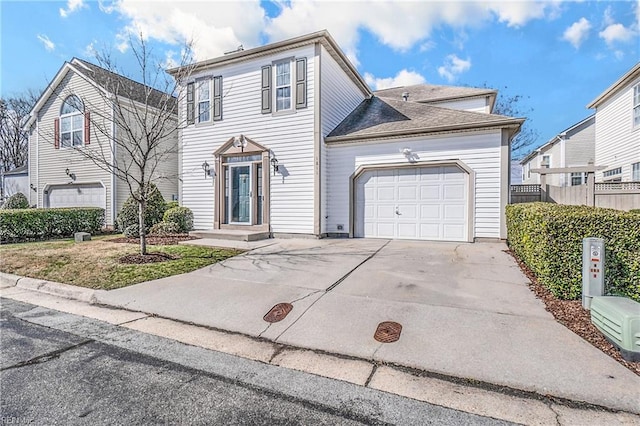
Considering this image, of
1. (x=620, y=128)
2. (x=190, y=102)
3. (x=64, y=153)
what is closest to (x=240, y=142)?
(x=190, y=102)

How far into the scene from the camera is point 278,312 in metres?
4.48

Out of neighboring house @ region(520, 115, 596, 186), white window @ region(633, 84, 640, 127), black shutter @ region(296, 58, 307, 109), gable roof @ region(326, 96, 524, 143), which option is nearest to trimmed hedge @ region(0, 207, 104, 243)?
black shutter @ region(296, 58, 307, 109)

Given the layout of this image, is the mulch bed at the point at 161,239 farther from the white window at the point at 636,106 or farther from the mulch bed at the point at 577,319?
the white window at the point at 636,106

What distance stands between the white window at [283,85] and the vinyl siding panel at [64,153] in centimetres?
881

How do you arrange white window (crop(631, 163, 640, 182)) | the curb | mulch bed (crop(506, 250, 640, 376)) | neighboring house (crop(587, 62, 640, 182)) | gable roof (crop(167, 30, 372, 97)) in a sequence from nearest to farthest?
mulch bed (crop(506, 250, 640, 376)), the curb, gable roof (crop(167, 30, 372, 97)), white window (crop(631, 163, 640, 182)), neighboring house (crop(587, 62, 640, 182))

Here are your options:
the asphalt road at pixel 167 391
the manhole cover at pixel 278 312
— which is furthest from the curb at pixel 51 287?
the manhole cover at pixel 278 312

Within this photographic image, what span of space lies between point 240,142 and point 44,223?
768 centimetres

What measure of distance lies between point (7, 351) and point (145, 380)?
1.89m

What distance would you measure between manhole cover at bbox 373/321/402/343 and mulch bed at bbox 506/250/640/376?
1.94 m

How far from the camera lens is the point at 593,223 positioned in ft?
13.9

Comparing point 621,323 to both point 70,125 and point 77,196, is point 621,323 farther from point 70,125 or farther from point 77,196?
point 70,125

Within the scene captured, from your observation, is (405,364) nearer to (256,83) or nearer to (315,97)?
(315,97)

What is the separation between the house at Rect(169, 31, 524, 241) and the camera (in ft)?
31.3

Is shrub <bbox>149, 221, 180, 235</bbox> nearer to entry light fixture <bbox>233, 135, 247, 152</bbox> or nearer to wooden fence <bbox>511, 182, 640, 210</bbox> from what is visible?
entry light fixture <bbox>233, 135, 247, 152</bbox>
